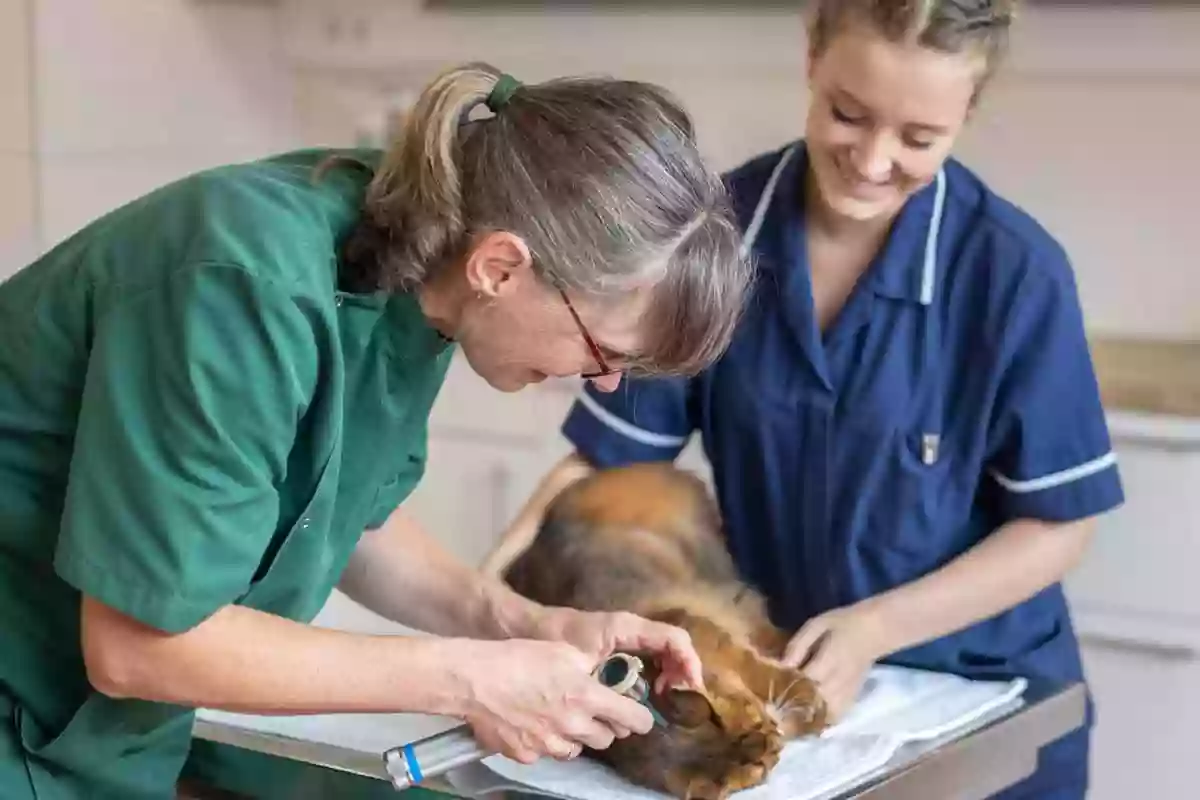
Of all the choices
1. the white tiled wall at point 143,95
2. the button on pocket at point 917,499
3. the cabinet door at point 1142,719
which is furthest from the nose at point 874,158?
the white tiled wall at point 143,95

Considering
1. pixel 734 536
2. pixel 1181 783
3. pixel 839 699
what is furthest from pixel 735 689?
pixel 1181 783

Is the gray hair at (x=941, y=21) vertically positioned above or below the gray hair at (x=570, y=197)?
above

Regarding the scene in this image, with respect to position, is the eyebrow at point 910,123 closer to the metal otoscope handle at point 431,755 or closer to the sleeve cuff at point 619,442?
the sleeve cuff at point 619,442

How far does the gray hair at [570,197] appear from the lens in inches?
35.5

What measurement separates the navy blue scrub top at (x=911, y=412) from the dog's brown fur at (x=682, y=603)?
55mm

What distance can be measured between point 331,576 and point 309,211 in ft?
0.95

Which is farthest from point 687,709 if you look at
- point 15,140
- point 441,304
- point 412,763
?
point 15,140

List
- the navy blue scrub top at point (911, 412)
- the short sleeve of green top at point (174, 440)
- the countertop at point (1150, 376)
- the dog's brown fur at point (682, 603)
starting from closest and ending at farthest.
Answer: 1. the short sleeve of green top at point (174, 440)
2. the dog's brown fur at point (682, 603)
3. the navy blue scrub top at point (911, 412)
4. the countertop at point (1150, 376)

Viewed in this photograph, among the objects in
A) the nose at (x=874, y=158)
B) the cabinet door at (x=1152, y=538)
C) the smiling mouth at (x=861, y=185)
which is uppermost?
the nose at (x=874, y=158)

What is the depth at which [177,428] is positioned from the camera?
83 cm

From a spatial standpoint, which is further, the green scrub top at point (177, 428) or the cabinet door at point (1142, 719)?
the cabinet door at point (1142, 719)

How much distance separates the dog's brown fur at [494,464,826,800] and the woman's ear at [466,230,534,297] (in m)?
0.34

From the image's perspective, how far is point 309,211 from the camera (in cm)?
92

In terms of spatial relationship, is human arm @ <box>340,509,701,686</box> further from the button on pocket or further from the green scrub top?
the button on pocket
